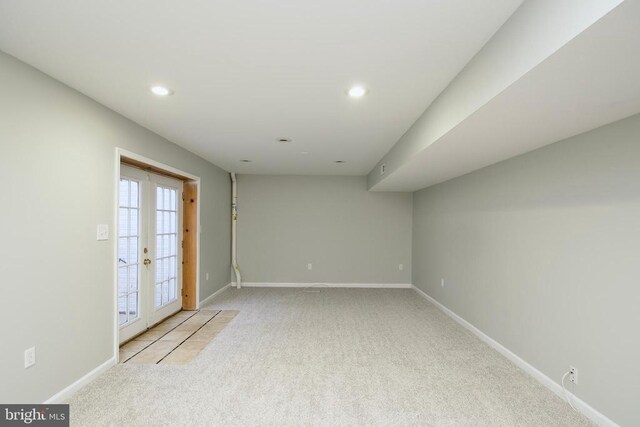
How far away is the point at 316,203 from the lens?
22.5 feet

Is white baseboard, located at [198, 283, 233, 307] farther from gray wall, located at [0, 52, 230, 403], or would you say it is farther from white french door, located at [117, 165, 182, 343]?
gray wall, located at [0, 52, 230, 403]

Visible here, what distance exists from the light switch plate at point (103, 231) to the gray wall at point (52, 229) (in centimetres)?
5

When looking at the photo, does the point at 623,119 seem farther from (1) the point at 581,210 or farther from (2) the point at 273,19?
(2) the point at 273,19

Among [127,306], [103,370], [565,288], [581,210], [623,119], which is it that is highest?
[623,119]

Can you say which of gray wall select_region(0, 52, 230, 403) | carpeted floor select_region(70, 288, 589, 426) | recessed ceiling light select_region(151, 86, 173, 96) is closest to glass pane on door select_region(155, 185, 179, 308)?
carpeted floor select_region(70, 288, 589, 426)

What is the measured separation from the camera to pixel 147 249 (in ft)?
13.0

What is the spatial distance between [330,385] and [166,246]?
3001 millimetres

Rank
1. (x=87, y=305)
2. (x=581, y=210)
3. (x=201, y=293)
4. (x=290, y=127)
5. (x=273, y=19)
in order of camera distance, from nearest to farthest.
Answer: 1. (x=273, y=19)
2. (x=581, y=210)
3. (x=87, y=305)
4. (x=290, y=127)
5. (x=201, y=293)

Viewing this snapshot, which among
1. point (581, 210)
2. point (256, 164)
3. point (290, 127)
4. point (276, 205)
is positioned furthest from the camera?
point (276, 205)

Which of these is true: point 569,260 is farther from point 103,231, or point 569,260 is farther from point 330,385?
point 103,231

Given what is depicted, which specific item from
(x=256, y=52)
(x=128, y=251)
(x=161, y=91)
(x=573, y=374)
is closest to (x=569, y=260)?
(x=573, y=374)

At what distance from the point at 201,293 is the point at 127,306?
1613 mm

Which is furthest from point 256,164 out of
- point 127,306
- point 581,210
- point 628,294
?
point 628,294

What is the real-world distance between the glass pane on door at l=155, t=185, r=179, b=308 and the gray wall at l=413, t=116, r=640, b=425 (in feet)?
13.4
